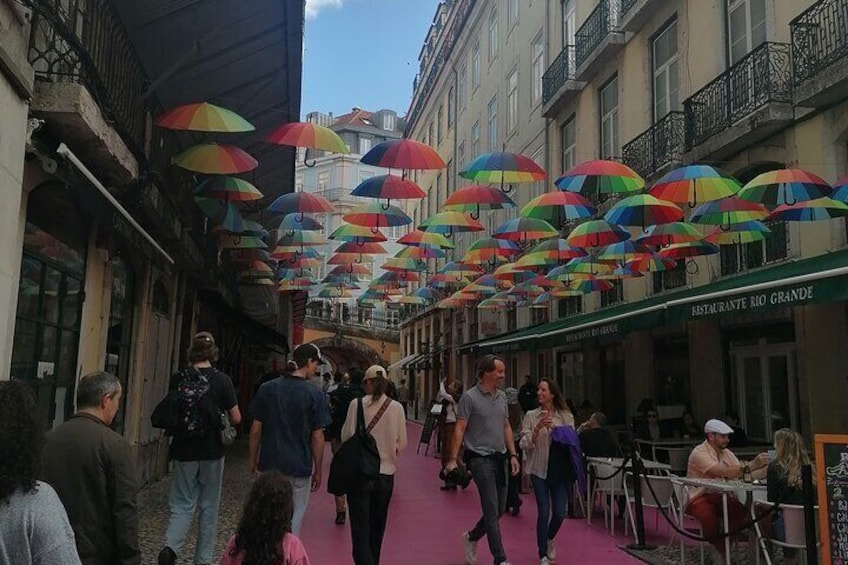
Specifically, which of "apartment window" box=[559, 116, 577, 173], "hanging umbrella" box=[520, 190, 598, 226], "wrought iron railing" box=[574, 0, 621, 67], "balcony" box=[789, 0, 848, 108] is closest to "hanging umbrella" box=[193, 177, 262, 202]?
"hanging umbrella" box=[520, 190, 598, 226]

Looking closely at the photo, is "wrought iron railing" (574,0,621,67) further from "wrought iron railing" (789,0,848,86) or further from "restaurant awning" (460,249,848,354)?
"restaurant awning" (460,249,848,354)

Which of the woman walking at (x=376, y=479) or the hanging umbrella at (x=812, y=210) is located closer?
the woman walking at (x=376, y=479)

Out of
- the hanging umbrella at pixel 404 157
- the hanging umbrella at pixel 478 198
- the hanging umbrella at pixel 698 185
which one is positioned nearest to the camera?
the hanging umbrella at pixel 698 185

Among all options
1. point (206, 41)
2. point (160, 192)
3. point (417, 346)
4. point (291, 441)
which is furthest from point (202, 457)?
point (417, 346)

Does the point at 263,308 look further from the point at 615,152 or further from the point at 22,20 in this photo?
the point at 22,20

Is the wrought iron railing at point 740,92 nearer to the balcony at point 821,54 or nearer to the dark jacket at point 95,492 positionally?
the balcony at point 821,54

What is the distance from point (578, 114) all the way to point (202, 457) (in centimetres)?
1655

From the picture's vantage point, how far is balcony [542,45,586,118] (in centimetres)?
1989

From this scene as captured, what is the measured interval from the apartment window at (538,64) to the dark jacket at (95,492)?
21.7m

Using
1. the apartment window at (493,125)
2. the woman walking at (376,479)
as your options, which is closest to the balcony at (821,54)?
the woman walking at (376,479)

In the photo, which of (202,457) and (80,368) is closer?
(202,457)

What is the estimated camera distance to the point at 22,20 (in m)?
5.35

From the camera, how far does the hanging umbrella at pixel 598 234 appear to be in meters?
11.8

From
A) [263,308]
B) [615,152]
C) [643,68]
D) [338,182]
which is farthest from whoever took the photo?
[338,182]
